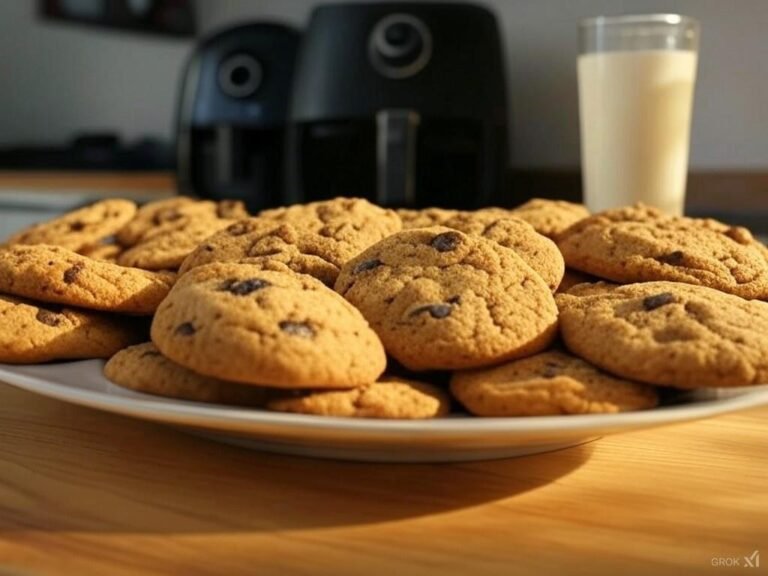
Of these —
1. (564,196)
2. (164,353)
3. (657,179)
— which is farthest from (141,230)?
(564,196)

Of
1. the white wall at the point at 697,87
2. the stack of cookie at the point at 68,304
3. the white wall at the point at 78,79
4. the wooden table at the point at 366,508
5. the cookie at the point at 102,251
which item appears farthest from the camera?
the white wall at the point at 78,79

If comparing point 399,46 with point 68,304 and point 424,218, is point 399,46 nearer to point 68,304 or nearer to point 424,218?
point 424,218

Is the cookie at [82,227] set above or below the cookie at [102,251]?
above

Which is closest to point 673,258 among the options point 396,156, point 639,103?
point 639,103

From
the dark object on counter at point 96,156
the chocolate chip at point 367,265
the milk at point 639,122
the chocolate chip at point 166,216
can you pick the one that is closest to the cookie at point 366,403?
the chocolate chip at point 367,265

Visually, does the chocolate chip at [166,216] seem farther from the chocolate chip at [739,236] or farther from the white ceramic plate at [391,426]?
the chocolate chip at [739,236]

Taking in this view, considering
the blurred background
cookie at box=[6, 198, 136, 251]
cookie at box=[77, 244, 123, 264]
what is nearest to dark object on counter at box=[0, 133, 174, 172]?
the blurred background
